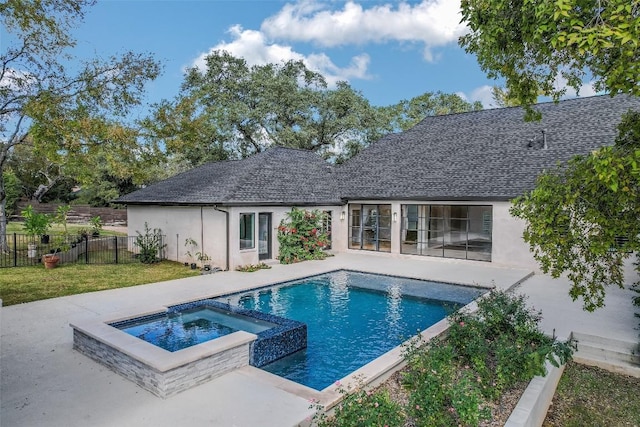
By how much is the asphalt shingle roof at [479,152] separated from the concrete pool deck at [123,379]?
5453 millimetres

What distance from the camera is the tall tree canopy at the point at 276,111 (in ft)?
95.8

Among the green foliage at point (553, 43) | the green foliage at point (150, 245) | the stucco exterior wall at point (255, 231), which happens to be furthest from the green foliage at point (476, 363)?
the green foliage at point (150, 245)

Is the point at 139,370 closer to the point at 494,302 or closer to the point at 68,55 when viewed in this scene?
the point at 494,302

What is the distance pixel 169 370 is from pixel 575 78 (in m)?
6.69

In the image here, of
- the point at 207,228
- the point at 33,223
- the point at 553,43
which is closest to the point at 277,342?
the point at 553,43

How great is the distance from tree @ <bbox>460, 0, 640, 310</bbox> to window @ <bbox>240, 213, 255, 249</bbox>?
11.2m

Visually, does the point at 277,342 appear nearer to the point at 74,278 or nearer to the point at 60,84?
the point at 74,278

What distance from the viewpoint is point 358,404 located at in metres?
4.11

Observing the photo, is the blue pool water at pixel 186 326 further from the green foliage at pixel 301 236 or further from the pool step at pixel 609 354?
the green foliage at pixel 301 236

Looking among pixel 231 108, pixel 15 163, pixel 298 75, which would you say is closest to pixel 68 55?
pixel 231 108

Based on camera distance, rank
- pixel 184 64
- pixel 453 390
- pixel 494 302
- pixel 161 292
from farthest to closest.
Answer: pixel 184 64
pixel 161 292
pixel 494 302
pixel 453 390

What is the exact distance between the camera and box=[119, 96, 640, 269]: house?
1496cm

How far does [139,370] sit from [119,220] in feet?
105

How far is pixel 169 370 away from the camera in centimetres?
529
